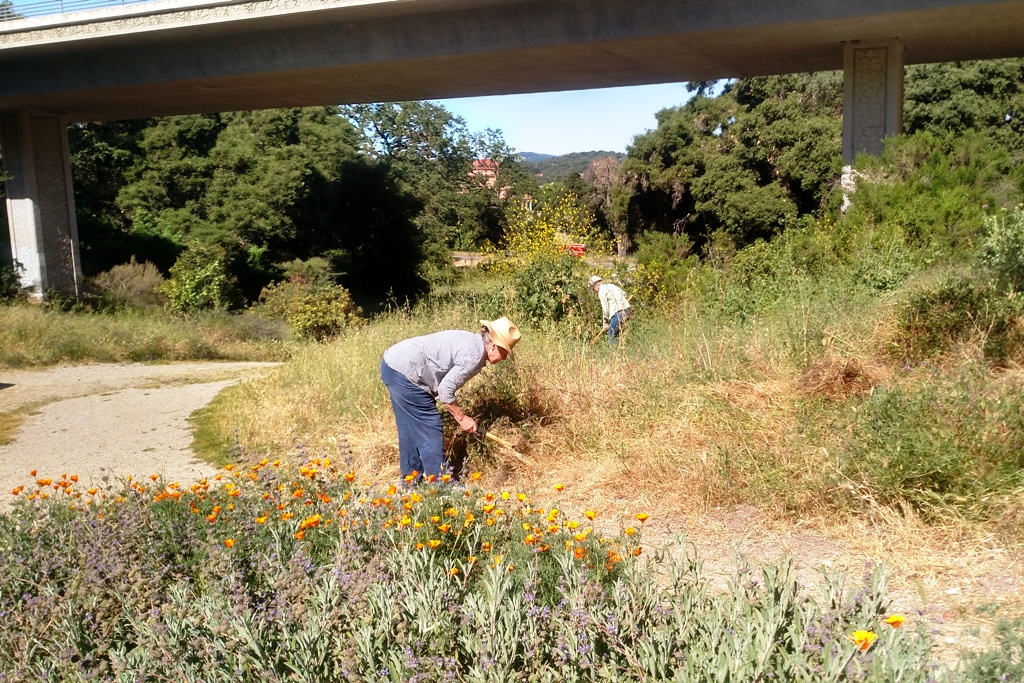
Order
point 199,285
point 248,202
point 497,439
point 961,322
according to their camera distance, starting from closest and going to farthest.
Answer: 1. point 497,439
2. point 961,322
3. point 199,285
4. point 248,202

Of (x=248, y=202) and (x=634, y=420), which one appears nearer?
(x=634, y=420)

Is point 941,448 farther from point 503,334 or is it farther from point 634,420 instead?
point 503,334

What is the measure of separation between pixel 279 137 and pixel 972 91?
2270cm

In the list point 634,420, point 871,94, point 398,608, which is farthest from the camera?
point 871,94

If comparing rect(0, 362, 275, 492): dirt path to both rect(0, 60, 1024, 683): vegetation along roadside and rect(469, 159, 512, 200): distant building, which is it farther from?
rect(469, 159, 512, 200): distant building

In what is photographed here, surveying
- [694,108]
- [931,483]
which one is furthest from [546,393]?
[694,108]

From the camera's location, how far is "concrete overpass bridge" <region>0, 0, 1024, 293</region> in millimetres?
13211

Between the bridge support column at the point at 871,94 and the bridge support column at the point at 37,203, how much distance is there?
56.9ft

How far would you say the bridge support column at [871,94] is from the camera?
14055 mm

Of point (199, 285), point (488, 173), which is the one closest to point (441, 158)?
point (488, 173)

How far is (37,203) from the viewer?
20656 mm

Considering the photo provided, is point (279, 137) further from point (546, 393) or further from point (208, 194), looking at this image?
point (546, 393)

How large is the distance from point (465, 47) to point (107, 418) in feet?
27.6

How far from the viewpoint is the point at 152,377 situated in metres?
13.1
